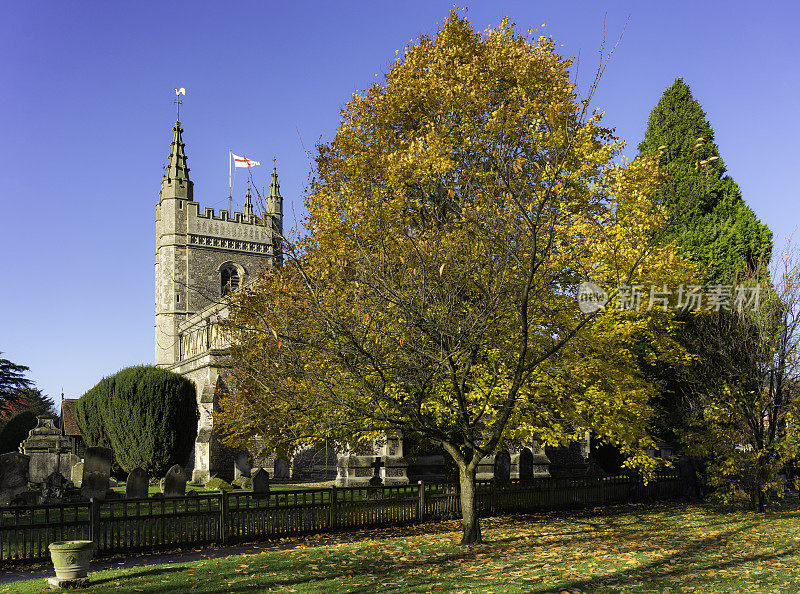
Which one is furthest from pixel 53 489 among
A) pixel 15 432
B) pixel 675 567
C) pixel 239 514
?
pixel 15 432

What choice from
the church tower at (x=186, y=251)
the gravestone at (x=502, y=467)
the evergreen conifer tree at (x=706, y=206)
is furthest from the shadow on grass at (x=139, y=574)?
the church tower at (x=186, y=251)

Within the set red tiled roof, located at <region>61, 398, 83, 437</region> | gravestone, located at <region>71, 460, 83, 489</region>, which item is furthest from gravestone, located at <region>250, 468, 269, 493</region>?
red tiled roof, located at <region>61, 398, 83, 437</region>

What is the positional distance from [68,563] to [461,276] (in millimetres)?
7505

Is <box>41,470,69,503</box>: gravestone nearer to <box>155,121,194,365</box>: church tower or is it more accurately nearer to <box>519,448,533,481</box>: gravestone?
A: <box>519,448,533,481</box>: gravestone

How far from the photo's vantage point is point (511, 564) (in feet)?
33.7

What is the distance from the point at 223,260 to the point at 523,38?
143 feet

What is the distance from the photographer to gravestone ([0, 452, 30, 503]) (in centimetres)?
1630

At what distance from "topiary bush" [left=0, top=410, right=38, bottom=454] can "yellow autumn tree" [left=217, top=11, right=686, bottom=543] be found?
88.1 ft

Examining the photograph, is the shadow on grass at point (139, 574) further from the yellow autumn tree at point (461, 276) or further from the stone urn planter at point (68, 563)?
the yellow autumn tree at point (461, 276)

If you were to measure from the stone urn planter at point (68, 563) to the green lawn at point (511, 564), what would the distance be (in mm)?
303

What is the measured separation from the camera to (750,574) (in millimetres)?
9422

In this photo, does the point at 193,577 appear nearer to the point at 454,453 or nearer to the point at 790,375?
the point at 454,453

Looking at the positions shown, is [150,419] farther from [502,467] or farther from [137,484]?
[502,467]

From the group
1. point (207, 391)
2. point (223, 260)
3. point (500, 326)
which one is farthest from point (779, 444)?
point (223, 260)
